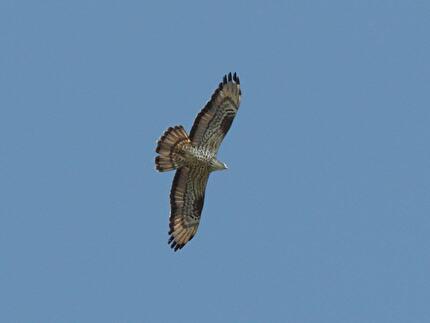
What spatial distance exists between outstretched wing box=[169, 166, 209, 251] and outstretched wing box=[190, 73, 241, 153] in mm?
1183

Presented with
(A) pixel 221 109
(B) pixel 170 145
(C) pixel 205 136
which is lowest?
(B) pixel 170 145

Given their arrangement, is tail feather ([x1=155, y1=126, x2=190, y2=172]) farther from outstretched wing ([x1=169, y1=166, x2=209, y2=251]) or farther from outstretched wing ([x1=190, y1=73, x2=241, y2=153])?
outstretched wing ([x1=169, y1=166, x2=209, y2=251])

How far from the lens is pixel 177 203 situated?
23.3m

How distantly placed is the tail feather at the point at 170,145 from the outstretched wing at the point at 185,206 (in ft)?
2.61

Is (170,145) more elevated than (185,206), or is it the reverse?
(170,145)

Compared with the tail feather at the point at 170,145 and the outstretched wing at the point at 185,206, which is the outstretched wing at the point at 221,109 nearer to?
→ the tail feather at the point at 170,145

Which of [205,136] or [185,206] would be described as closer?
[205,136]

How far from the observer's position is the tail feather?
22.2m

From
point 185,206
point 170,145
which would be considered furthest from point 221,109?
point 185,206

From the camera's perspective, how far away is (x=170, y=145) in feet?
73.0

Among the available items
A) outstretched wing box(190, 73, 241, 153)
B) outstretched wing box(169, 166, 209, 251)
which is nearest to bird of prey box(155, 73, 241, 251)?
outstretched wing box(190, 73, 241, 153)

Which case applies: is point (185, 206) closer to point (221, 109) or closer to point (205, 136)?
point (205, 136)

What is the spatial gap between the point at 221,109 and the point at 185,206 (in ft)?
7.48

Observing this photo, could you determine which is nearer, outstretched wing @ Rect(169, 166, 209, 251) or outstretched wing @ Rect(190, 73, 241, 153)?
outstretched wing @ Rect(190, 73, 241, 153)
